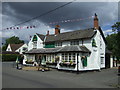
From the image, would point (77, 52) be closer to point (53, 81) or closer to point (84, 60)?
point (84, 60)

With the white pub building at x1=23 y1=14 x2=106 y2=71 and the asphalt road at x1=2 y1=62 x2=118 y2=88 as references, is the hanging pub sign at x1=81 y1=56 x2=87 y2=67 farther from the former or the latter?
the asphalt road at x1=2 y1=62 x2=118 y2=88

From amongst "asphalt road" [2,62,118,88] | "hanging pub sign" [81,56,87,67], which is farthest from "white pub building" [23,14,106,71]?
"asphalt road" [2,62,118,88]

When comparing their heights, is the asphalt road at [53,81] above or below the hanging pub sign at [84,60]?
below

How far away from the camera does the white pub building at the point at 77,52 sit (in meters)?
20.7

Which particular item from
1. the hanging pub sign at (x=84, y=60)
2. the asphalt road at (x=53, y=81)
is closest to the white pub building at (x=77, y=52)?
the hanging pub sign at (x=84, y=60)

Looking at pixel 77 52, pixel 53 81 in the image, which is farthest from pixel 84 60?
pixel 53 81

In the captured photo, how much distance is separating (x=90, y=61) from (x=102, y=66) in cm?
398

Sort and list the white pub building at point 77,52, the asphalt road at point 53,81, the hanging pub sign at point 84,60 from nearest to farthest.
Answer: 1. the asphalt road at point 53,81
2. the hanging pub sign at point 84,60
3. the white pub building at point 77,52

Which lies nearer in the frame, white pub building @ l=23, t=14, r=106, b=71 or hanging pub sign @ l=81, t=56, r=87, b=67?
hanging pub sign @ l=81, t=56, r=87, b=67

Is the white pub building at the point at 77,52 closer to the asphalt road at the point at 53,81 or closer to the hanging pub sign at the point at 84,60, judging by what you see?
the hanging pub sign at the point at 84,60

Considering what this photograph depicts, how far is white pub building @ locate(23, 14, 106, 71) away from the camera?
20656 millimetres

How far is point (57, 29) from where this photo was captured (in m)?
30.0

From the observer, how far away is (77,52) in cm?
2019

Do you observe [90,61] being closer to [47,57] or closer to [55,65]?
[55,65]
